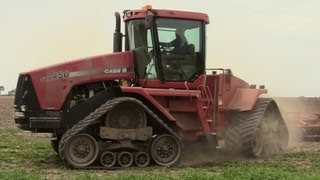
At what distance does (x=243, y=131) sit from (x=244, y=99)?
95 centimetres

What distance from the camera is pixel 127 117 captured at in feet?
39.4

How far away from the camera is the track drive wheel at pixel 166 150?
12047 mm

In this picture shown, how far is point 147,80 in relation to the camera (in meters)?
12.6

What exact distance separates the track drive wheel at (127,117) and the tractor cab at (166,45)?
81cm

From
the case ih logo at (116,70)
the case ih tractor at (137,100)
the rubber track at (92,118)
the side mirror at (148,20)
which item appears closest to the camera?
the rubber track at (92,118)

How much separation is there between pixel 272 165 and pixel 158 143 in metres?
2.38

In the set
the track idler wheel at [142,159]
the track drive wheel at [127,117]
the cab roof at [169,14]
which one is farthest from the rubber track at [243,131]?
the track drive wheel at [127,117]

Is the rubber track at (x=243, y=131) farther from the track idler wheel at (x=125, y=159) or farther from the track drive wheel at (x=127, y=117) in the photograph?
the track idler wheel at (x=125, y=159)

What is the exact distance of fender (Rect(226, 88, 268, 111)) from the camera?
14.3m

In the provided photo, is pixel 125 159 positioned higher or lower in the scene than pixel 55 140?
lower

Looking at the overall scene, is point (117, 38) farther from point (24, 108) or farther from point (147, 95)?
point (24, 108)

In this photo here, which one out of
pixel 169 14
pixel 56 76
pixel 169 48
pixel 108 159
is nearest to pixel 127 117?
pixel 108 159

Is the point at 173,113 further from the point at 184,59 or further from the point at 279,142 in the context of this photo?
the point at 279,142

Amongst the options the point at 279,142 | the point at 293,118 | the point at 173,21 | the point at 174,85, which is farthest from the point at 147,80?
the point at 293,118
